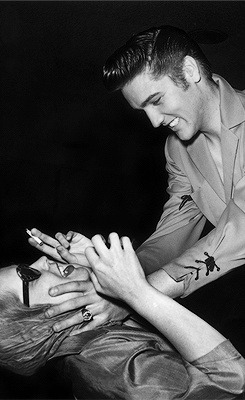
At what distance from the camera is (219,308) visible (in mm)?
2271

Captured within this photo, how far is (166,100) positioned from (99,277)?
2.61 ft

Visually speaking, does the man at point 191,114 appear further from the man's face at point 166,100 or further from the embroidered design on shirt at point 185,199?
the embroidered design on shirt at point 185,199

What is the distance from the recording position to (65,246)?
1.87 meters

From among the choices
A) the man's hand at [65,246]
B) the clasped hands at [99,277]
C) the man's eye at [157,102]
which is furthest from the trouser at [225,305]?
the man's eye at [157,102]

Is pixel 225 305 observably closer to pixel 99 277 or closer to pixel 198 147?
pixel 198 147

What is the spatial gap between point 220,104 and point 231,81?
3136 mm

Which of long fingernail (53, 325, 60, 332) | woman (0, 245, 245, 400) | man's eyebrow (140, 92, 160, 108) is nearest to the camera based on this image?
woman (0, 245, 245, 400)

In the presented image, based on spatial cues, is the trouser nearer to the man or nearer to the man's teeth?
the man

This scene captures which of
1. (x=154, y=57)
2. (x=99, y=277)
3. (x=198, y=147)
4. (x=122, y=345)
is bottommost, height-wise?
(x=122, y=345)

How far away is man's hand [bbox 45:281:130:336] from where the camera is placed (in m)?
1.53

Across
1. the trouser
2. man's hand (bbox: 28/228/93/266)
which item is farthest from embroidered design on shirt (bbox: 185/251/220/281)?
man's hand (bbox: 28/228/93/266)

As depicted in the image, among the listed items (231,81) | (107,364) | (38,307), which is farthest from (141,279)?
(231,81)

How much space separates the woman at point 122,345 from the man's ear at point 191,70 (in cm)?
88

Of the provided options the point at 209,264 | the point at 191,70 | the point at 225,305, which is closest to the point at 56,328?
the point at 209,264
